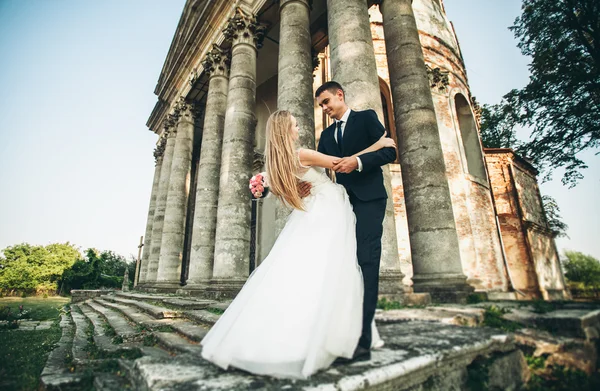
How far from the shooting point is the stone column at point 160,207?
1388 centimetres

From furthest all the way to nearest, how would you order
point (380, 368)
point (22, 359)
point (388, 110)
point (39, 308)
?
point (39, 308), point (388, 110), point (22, 359), point (380, 368)

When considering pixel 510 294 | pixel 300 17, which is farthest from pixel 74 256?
pixel 510 294

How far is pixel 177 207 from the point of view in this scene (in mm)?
12688

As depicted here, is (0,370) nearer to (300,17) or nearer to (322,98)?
(322,98)

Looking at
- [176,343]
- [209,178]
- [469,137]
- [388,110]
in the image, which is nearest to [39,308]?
[209,178]

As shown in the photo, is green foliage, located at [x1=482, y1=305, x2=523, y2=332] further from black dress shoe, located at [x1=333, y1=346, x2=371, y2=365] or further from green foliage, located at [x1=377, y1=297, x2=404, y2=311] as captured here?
black dress shoe, located at [x1=333, y1=346, x2=371, y2=365]

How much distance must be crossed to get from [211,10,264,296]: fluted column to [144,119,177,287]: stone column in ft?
23.8

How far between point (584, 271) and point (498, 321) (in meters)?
32.1

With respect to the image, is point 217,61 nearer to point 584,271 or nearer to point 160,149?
point 160,149

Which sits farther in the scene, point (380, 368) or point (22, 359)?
point (22, 359)

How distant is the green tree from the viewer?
33.1ft

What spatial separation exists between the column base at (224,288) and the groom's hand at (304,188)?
5.77 meters

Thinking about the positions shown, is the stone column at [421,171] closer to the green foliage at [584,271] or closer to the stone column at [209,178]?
the stone column at [209,178]

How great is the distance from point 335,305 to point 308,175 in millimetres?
990
